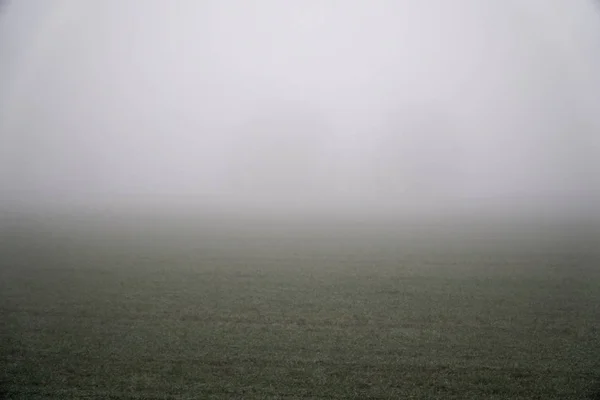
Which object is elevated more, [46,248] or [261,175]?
[261,175]

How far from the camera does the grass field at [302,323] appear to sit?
2828 mm

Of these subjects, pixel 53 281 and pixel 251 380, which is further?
pixel 53 281

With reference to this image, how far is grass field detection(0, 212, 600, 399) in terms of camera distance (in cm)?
283

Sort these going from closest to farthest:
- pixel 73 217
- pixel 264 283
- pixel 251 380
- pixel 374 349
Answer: pixel 251 380, pixel 374 349, pixel 264 283, pixel 73 217

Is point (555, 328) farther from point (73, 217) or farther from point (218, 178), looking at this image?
point (218, 178)

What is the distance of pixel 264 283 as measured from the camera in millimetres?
5383

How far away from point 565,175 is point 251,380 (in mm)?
35989

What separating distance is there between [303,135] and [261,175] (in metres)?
5.05

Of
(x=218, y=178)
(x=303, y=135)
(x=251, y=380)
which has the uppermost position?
(x=303, y=135)

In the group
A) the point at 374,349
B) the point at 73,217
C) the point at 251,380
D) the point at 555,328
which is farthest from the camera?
the point at 73,217

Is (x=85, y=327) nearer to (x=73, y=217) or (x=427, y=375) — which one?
(x=427, y=375)

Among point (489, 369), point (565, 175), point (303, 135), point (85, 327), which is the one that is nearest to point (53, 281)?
point (85, 327)

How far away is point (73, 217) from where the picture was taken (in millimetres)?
13648

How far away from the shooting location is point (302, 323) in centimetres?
391
